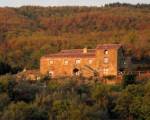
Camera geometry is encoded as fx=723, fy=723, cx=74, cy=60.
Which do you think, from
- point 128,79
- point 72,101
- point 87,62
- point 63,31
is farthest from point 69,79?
point 63,31

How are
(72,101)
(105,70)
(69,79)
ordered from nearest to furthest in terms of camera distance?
(72,101) < (69,79) < (105,70)

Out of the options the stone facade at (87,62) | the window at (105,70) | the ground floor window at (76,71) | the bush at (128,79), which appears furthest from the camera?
the ground floor window at (76,71)

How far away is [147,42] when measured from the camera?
66250 mm

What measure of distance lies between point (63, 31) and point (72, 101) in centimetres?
5461

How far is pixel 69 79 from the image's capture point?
4675cm

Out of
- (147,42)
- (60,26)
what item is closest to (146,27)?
(60,26)

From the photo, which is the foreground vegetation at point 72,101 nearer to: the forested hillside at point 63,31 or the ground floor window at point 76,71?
the ground floor window at point 76,71

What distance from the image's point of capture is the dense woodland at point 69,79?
135ft

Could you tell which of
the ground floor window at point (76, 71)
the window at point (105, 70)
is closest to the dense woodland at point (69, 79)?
the window at point (105, 70)

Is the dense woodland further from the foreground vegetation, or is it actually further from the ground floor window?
the ground floor window

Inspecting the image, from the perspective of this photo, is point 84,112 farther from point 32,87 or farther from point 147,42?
point 147,42

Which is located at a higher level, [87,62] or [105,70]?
[87,62]

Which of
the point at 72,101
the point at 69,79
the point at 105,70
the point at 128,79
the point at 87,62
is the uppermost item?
the point at 87,62

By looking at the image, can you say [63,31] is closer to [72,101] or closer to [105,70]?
[105,70]
